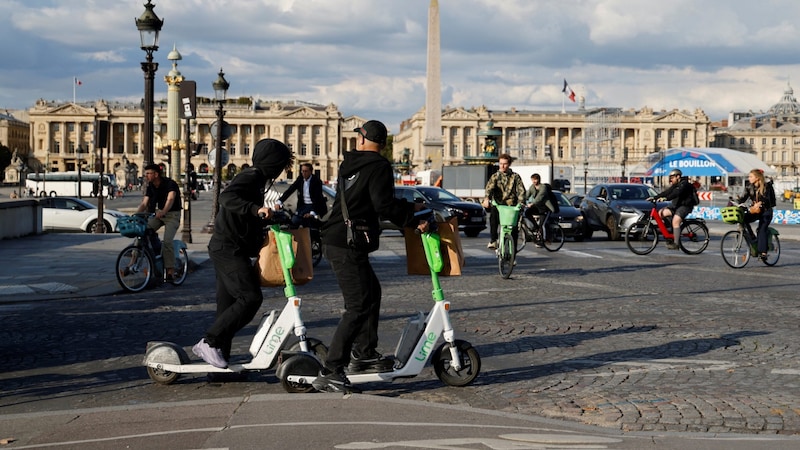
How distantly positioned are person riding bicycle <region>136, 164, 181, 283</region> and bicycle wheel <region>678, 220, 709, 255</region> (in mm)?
10177

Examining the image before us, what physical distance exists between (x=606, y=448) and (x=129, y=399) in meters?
3.08

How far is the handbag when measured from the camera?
21.0 feet

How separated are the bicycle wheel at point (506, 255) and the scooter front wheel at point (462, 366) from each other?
8083 millimetres

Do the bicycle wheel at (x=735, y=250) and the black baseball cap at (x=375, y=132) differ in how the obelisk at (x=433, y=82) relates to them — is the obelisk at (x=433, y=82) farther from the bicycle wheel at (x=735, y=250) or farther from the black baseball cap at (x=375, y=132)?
the black baseball cap at (x=375, y=132)

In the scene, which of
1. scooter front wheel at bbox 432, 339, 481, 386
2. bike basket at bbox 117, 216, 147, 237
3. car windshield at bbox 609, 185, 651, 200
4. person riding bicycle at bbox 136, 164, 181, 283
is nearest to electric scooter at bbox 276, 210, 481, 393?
scooter front wheel at bbox 432, 339, 481, 386

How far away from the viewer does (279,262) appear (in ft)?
22.2

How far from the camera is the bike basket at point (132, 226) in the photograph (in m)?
13.0

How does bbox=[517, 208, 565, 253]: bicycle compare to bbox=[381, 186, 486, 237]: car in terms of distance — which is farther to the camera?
bbox=[381, 186, 486, 237]: car

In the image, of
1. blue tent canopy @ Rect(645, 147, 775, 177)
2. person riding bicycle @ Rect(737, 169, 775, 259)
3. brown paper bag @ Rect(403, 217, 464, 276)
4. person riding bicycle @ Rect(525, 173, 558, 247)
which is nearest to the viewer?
brown paper bag @ Rect(403, 217, 464, 276)

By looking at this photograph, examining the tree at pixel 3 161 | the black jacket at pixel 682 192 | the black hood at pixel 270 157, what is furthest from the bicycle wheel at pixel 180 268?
the tree at pixel 3 161

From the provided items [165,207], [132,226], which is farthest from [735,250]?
[132,226]

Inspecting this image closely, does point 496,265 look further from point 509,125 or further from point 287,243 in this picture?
point 509,125

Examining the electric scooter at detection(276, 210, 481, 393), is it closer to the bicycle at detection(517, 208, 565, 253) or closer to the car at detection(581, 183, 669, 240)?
the bicycle at detection(517, 208, 565, 253)

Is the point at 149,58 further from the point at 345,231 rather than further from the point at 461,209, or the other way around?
the point at 345,231
